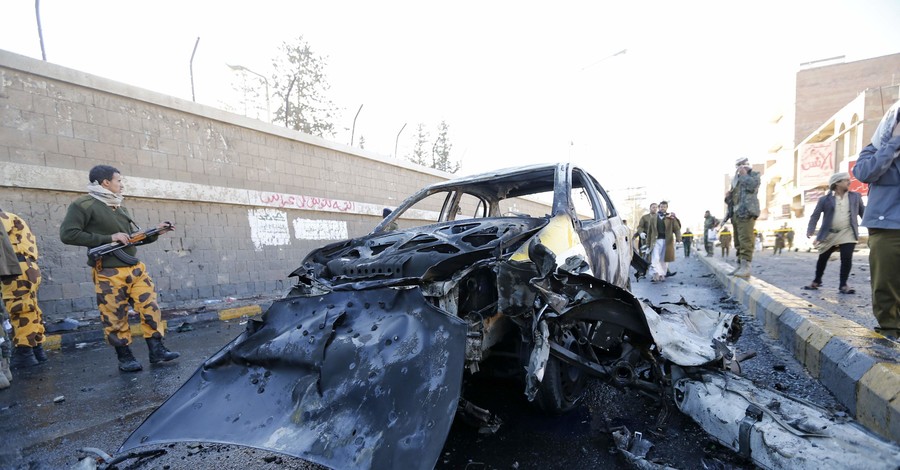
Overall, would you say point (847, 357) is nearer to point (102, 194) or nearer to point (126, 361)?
point (126, 361)

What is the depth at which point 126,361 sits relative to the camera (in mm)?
3393

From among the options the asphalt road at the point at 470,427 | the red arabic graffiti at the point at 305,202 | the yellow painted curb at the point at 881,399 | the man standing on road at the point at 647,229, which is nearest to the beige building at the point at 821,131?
the man standing on road at the point at 647,229

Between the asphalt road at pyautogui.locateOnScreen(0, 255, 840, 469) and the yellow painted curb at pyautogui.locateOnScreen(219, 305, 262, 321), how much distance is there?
242 centimetres

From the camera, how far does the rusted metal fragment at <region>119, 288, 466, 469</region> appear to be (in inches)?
54.7

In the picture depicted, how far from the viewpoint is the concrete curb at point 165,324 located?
4.50 meters

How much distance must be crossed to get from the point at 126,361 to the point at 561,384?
3.74 m

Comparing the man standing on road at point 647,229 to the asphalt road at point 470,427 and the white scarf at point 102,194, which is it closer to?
the asphalt road at point 470,427

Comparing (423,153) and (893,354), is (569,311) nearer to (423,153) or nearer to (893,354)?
(893,354)

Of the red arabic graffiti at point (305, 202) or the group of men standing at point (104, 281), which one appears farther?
the red arabic graffiti at point (305, 202)

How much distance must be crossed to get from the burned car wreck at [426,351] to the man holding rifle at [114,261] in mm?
2017

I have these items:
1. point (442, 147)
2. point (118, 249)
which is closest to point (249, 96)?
point (442, 147)

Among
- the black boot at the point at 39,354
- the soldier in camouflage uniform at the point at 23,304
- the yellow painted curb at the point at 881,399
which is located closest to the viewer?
the yellow painted curb at the point at 881,399

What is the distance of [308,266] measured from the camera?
2.39 meters

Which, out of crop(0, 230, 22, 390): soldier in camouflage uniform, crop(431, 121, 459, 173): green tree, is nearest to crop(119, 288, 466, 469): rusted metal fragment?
crop(0, 230, 22, 390): soldier in camouflage uniform
